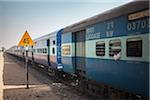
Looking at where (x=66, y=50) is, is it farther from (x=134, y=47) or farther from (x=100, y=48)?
(x=134, y=47)

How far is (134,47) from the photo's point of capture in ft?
24.2

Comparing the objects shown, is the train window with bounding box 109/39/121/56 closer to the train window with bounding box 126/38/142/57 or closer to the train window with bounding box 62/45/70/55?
the train window with bounding box 126/38/142/57

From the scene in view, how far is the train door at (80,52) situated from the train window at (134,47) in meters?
4.59

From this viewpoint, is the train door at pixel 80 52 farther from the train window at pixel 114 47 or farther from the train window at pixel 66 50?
the train window at pixel 114 47

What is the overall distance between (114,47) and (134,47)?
49.9 inches

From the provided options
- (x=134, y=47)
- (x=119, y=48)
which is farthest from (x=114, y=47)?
(x=134, y=47)

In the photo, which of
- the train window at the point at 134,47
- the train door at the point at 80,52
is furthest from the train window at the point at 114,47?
the train door at the point at 80,52

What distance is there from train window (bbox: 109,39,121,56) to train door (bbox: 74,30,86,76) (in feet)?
10.7

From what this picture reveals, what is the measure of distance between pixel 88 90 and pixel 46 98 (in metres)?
1.58

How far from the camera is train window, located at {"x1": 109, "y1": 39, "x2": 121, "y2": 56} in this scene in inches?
327

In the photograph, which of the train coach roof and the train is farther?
the train coach roof

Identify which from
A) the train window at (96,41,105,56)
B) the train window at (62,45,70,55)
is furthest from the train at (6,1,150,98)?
the train window at (62,45,70,55)

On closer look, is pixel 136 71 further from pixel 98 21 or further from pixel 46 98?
pixel 46 98

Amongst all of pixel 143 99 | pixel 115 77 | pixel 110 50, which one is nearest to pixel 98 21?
pixel 110 50
